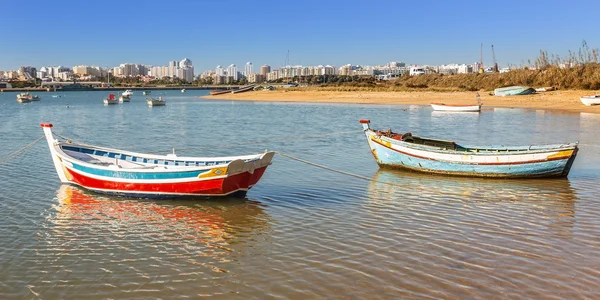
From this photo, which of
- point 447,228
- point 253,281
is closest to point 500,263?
point 447,228

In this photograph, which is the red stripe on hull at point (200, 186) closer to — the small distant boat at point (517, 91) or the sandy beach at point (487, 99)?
the sandy beach at point (487, 99)

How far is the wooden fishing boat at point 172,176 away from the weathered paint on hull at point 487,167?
220 inches

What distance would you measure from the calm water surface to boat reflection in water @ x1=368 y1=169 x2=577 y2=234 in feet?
0.17

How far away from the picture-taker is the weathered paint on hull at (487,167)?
15797 millimetres

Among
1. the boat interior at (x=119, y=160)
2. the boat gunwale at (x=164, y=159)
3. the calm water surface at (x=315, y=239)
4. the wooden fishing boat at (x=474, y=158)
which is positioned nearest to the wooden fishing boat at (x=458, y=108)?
the calm water surface at (x=315, y=239)

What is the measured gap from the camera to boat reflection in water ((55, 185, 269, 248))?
10.9 meters

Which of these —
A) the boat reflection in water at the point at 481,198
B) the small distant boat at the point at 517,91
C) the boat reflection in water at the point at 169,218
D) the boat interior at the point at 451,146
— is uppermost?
the small distant boat at the point at 517,91

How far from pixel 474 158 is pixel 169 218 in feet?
30.2

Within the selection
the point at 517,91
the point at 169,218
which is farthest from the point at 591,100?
the point at 169,218

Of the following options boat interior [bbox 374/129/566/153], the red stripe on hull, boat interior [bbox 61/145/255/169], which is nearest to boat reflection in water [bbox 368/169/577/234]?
boat interior [bbox 374/129/566/153]

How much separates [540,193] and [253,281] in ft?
30.8

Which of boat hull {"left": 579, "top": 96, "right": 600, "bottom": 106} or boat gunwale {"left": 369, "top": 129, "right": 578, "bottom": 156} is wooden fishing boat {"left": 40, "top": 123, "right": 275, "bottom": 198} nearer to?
boat gunwale {"left": 369, "top": 129, "right": 578, "bottom": 156}

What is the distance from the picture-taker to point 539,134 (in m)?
29.5

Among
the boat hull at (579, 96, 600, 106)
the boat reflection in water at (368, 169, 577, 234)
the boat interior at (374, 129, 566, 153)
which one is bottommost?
the boat reflection in water at (368, 169, 577, 234)
